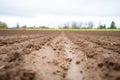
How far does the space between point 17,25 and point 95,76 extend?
157 meters

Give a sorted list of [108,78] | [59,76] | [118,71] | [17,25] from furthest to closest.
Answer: [17,25], [59,76], [118,71], [108,78]

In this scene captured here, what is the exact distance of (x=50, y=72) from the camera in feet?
21.9

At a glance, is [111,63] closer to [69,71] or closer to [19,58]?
[69,71]

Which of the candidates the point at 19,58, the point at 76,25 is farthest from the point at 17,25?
the point at 19,58

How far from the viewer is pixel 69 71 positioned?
23.0 ft

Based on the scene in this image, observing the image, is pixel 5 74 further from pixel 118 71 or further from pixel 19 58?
pixel 118 71

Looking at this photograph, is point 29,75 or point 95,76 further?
point 95,76

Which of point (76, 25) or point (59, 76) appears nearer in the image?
point (59, 76)

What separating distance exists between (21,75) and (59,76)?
141 cm

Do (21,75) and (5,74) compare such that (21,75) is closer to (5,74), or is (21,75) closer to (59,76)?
(5,74)

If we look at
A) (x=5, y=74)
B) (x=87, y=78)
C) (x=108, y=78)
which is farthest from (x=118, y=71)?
(x=5, y=74)

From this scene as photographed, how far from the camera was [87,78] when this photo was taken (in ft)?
19.4

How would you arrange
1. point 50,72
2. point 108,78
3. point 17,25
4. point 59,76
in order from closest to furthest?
point 108,78
point 59,76
point 50,72
point 17,25

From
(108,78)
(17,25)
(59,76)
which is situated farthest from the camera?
(17,25)
